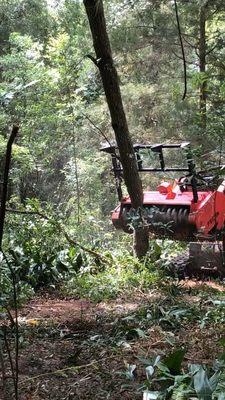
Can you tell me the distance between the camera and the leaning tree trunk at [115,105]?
5.71 metres

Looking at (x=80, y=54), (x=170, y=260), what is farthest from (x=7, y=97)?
(x=80, y=54)

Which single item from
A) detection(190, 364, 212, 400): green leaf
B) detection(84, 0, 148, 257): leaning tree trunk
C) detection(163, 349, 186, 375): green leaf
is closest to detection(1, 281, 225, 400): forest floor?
detection(163, 349, 186, 375): green leaf

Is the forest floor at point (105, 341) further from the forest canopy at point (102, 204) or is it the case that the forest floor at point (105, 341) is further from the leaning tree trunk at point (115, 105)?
the leaning tree trunk at point (115, 105)

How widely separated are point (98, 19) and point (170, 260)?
133 inches

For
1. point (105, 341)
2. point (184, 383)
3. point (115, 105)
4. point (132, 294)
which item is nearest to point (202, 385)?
point (184, 383)

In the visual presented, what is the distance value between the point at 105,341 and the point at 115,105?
335 cm

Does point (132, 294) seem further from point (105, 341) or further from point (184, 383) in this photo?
point (184, 383)

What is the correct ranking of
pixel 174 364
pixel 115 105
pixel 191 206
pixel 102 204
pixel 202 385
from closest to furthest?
pixel 202 385, pixel 174 364, pixel 115 105, pixel 191 206, pixel 102 204

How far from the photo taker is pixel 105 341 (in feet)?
12.4

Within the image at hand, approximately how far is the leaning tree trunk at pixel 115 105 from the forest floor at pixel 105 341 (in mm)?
1792

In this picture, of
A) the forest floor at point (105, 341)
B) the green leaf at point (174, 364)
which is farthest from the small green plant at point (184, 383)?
the forest floor at point (105, 341)

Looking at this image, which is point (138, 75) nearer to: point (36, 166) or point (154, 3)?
point (154, 3)

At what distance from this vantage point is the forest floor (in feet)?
9.77

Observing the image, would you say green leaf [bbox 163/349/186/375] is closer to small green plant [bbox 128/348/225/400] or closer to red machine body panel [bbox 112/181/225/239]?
small green plant [bbox 128/348/225/400]
